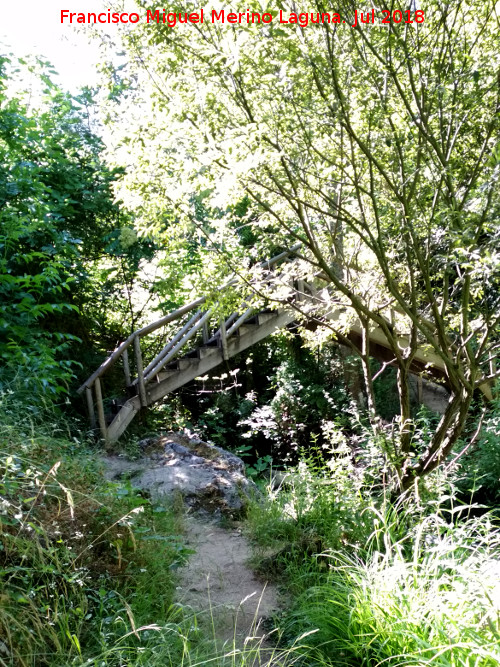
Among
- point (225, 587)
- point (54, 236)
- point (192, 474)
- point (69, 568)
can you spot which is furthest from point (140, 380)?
point (69, 568)

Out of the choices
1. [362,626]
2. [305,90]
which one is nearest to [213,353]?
[305,90]

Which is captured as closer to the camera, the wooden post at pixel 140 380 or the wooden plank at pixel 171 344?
the wooden post at pixel 140 380

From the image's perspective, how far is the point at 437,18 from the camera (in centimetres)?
369

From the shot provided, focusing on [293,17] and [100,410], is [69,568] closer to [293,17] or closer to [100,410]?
[293,17]

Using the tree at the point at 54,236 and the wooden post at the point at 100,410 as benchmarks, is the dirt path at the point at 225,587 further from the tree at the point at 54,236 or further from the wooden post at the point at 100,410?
the wooden post at the point at 100,410

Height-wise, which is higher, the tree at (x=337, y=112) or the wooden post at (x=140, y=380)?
the tree at (x=337, y=112)

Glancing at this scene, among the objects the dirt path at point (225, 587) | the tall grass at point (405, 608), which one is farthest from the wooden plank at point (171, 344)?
the tall grass at point (405, 608)

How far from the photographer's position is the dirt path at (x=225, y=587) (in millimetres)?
3342

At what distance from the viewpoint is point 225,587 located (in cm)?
396

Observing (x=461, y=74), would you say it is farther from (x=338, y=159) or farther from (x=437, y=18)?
(x=338, y=159)

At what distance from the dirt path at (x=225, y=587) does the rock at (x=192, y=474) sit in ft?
1.56

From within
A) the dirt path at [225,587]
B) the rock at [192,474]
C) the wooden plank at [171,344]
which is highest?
the wooden plank at [171,344]

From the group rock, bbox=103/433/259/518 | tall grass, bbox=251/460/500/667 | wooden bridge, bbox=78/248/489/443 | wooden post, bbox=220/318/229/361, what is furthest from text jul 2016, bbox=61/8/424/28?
wooden post, bbox=220/318/229/361

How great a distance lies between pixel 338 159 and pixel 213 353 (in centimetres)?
465
